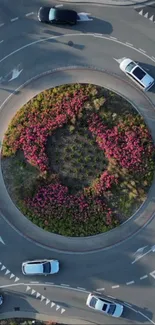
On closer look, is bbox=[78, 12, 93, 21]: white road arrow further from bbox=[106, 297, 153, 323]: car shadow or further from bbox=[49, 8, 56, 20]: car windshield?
bbox=[106, 297, 153, 323]: car shadow

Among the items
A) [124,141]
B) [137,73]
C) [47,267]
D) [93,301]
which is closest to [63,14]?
[137,73]

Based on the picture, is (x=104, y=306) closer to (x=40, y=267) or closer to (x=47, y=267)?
(x=47, y=267)

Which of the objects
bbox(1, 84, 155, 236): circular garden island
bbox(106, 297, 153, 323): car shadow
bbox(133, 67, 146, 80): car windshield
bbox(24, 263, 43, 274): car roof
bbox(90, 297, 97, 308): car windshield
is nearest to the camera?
bbox(133, 67, 146, 80): car windshield

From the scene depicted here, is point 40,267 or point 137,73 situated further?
point 40,267

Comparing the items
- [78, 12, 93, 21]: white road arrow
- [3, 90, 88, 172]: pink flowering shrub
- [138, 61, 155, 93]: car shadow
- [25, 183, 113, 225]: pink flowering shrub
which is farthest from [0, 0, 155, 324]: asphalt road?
[25, 183, 113, 225]: pink flowering shrub

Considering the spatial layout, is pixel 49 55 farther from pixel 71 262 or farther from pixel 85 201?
pixel 71 262

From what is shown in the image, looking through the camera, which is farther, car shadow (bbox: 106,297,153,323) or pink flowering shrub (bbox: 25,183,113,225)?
car shadow (bbox: 106,297,153,323)
